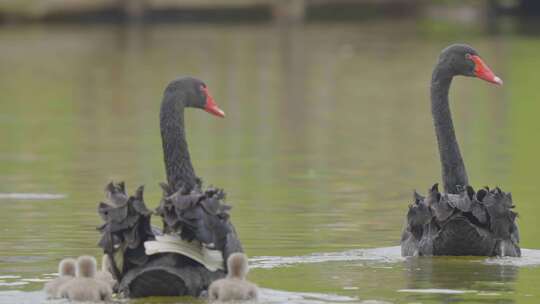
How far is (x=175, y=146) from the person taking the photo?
28.1 feet

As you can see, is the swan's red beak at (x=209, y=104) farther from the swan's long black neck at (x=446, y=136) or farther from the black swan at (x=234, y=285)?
the black swan at (x=234, y=285)

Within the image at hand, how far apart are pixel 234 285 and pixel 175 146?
119 cm

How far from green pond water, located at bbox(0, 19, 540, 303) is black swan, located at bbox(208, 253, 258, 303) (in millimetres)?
260

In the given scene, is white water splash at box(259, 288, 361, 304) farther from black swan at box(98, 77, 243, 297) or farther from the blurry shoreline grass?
the blurry shoreline grass

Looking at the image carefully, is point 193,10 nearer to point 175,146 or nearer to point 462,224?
point 462,224

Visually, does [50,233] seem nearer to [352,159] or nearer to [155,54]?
[352,159]

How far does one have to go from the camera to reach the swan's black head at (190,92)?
29.0 ft

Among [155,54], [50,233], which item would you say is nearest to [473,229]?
[50,233]

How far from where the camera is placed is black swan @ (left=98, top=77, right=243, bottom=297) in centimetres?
760

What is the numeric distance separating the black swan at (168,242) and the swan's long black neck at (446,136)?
2206mm

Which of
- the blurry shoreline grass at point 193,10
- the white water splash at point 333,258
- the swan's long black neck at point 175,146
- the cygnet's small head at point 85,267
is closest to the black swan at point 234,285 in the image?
the cygnet's small head at point 85,267

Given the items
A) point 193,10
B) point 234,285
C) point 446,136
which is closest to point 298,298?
point 234,285

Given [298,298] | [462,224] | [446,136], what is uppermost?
[446,136]

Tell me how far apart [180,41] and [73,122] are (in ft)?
49.4
